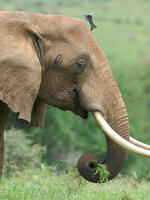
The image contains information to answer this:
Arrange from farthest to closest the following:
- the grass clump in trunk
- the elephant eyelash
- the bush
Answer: the bush
the elephant eyelash
the grass clump in trunk

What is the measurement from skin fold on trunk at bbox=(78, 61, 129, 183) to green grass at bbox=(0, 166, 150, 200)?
0.39m

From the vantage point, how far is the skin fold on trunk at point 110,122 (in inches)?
224

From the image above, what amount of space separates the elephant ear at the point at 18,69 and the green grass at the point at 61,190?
993 millimetres

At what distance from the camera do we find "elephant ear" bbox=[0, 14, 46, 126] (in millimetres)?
5445

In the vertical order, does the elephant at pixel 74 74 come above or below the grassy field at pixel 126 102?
above

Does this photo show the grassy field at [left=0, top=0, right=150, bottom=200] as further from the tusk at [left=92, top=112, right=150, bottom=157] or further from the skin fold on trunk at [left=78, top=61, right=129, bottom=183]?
the tusk at [left=92, top=112, right=150, bottom=157]

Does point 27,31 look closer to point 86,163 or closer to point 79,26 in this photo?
point 79,26

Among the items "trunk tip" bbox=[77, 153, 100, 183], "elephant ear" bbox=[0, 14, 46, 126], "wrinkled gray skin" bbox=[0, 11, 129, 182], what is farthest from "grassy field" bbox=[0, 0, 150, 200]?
"elephant ear" bbox=[0, 14, 46, 126]

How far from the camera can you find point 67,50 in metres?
5.74

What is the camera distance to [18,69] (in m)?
5.48

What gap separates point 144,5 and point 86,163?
10564 centimetres

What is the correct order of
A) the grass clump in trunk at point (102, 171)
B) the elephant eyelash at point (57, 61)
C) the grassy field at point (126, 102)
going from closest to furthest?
the grass clump in trunk at point (102, 171), the elephant eyelash at point (57, 61), the grassy field at point (126, 102)

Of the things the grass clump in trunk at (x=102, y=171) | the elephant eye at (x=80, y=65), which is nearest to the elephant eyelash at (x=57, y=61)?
the elephant eye at (x=80, y=65)

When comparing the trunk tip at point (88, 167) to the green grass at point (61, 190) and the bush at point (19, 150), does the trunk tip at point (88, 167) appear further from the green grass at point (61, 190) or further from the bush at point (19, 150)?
the bush at point (19, 150)
